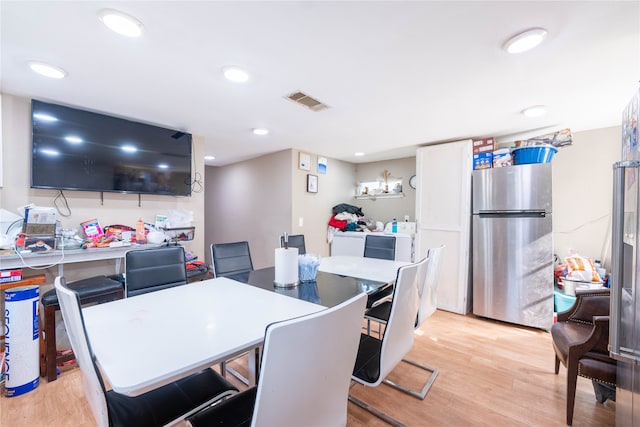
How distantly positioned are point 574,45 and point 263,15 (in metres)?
1.72

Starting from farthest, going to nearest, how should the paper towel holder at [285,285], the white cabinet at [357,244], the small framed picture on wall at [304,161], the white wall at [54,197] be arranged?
the small framed picture on wall at [304,161] < the white cabinet at [357,244] < the white wall at [54,197] < the paper towel holder at [285,285]

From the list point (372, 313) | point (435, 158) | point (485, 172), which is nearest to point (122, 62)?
point (372, 313)

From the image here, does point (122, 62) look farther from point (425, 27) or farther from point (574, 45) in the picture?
point (574, 45)

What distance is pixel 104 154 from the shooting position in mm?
2480

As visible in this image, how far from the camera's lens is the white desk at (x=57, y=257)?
74.0 inches

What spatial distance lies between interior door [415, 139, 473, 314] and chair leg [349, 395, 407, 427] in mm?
2146

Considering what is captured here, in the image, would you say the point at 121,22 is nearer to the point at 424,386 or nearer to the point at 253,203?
the point at 424,386

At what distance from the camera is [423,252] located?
3.58 m

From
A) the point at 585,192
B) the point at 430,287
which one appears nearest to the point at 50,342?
the point at 430,287

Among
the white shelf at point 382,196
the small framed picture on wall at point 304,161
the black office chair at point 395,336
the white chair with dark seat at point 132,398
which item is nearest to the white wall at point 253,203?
the small framed picture on wall at point 304,161

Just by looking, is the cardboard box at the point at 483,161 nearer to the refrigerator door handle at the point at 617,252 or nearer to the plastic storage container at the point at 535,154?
the plastic storage container at the point at 535,154

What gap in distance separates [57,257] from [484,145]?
14.3 feet

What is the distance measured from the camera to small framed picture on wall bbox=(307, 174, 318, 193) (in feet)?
13.5

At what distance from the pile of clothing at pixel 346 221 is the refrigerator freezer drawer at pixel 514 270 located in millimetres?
1771
